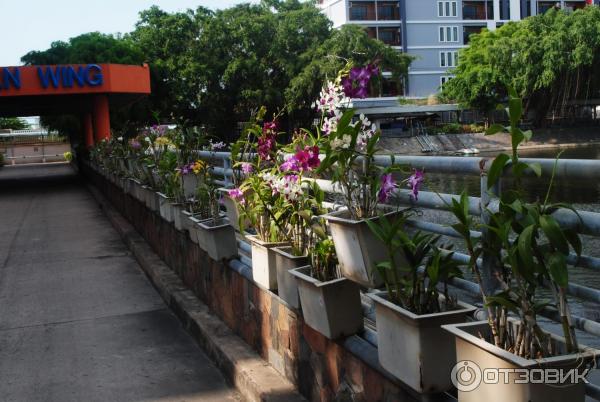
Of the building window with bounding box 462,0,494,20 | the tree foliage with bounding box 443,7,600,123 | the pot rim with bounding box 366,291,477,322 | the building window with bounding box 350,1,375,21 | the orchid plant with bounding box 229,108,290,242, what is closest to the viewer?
the pot rim with bounding box 366,291,477,322

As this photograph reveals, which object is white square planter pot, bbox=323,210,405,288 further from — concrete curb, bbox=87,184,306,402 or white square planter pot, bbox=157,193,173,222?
white square planter pot, bbox=157,193,173,222

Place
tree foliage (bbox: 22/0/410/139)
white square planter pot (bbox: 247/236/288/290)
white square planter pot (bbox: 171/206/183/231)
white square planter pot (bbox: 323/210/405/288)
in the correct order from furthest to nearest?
tree foliage (bbox: 22/0/410/139) → white square planter pot (bbox: 171/206/183/231) → white square planter pot (bbox: 247/236/288/290) → white square planter pot (bbox: 323/210/405/288)

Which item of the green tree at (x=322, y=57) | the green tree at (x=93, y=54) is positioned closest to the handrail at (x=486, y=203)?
the green tree at (x=93, y=54)

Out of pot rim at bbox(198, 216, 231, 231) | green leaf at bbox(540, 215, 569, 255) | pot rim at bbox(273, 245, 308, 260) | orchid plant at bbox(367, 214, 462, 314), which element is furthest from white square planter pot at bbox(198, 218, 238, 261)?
green leaf at bbox(540, 215, 569, 255)

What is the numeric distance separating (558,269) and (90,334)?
4.66 m

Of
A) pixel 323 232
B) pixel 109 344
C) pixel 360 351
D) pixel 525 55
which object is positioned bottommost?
pixel 109 344

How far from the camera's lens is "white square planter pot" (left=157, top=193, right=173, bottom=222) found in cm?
696

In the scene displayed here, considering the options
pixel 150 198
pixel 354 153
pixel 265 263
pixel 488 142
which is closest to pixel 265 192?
pixel 265 263

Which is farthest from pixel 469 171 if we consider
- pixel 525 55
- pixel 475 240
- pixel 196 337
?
pixel 525 55

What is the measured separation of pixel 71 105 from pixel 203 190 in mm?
24607

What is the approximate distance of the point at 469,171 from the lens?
2.77 m

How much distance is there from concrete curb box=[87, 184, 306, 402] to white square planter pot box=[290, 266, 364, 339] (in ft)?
2.27

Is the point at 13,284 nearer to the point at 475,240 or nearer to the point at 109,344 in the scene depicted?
the point at 109,344

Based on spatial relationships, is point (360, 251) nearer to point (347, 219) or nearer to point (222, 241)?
point (347, 219)
